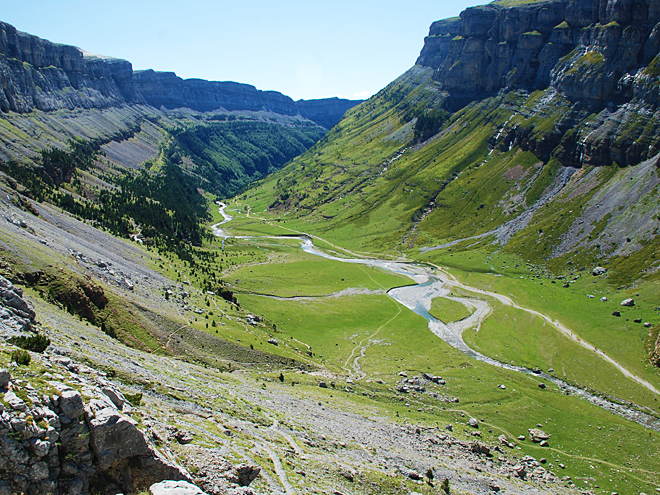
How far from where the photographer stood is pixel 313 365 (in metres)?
69.0

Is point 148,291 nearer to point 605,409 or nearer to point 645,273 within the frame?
point 605,409

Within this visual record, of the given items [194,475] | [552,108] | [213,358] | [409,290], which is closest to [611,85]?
[552,108]

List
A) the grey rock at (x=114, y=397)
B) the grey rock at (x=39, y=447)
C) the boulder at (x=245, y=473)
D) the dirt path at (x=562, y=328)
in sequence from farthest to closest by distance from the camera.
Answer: the dirt path at (x=562, y=328), the boulder at (x=245, y=473), the grey rock at (x=114, y=397), the grey rock at (x=39, y=447)

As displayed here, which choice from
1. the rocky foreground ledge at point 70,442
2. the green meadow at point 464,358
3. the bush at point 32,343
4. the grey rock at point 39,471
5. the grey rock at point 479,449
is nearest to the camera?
the rocky foreground ledge at point 70,442

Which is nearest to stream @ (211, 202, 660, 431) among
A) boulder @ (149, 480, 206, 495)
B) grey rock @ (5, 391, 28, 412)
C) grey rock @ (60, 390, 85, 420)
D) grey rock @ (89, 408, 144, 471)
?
boulder @ (149, 480, 206, 495)

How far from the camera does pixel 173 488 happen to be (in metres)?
20.0

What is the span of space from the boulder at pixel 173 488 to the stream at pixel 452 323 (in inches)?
2680

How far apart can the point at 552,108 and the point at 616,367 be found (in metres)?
155

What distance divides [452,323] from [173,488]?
89990 mm

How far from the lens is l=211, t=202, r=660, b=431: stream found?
65.4 m

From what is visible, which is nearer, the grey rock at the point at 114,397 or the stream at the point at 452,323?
the grey rock at the point at 114,397

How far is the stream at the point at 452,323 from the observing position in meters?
65.4

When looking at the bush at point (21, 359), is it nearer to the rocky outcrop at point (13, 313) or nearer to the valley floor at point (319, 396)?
the valley floor at point (319, 396)

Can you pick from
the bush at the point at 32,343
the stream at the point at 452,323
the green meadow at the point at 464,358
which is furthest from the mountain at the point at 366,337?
the stream at the point at 452,323
